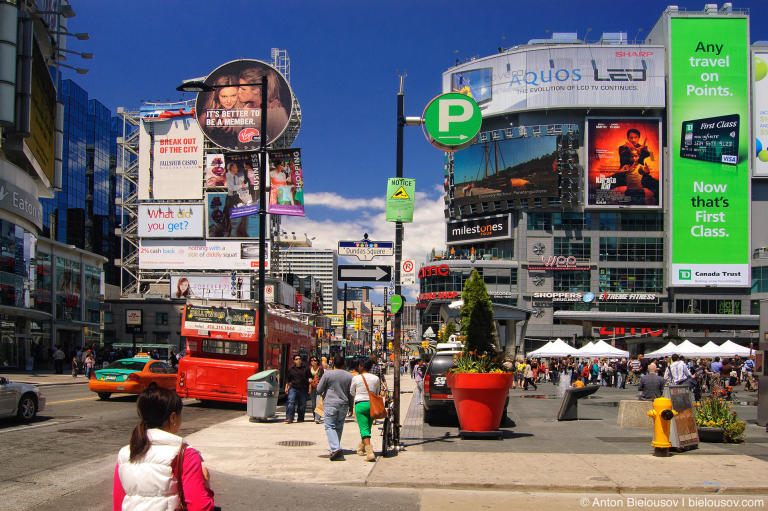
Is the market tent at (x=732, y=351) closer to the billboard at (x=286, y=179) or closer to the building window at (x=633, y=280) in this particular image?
the billboard at (x=286, y=179)

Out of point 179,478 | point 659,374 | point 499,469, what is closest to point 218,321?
point 499,469

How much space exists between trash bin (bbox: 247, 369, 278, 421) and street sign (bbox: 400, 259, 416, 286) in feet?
16.5

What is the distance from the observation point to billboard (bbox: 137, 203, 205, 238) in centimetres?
6988

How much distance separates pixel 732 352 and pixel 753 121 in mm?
59000

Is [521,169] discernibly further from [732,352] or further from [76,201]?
[76,201]

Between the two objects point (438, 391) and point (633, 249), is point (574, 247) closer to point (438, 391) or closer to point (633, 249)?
point (633, 249)

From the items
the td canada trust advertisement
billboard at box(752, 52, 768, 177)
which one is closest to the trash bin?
the td canada trust advertisement

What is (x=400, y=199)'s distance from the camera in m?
13.0

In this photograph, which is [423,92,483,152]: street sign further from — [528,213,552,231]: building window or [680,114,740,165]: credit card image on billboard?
[680,114,740,165]: credit card image on billboard

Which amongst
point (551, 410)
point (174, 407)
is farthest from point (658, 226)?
point (174, 407)

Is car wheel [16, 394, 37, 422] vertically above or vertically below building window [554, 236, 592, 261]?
below

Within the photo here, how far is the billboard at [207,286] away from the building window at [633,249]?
146ft

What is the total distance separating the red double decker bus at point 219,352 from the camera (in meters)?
19.8

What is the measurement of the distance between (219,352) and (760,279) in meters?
77.6
